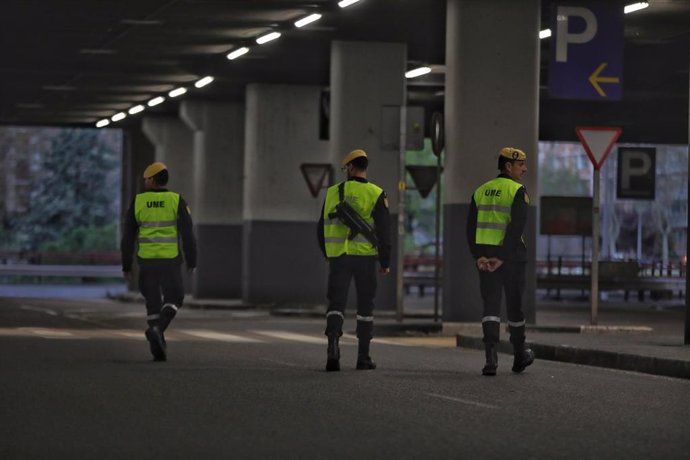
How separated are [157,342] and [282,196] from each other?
2360 cm

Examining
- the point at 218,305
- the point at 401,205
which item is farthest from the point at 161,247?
the point at 218,305

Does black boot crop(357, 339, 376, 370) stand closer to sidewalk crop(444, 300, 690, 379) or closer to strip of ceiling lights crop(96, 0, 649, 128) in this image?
sidewalk crop(444, 300, 690, 379)

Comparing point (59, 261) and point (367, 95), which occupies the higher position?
point (367, 95)

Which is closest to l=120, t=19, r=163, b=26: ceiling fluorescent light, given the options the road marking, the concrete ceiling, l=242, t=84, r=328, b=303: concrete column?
the concrete ceiling

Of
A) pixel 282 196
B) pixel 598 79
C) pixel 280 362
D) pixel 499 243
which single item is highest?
pixel 598 79

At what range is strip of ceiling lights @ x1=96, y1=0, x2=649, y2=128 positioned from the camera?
1136 inches

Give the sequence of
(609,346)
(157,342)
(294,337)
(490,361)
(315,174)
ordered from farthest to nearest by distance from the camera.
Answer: (315,174) → (294,337) → (609,346) → (157,342) → (490,361)

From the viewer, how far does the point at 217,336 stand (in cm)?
2639

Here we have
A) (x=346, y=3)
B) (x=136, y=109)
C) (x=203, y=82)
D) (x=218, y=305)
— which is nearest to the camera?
(x=346, y=3)

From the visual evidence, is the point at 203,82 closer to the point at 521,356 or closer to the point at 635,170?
the point at 635,170

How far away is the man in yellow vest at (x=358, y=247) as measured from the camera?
17.8m

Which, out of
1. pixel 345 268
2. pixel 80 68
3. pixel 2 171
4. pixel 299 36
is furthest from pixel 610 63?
pixel 2 171

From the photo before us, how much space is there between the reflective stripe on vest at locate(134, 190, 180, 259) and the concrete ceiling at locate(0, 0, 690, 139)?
404 inches

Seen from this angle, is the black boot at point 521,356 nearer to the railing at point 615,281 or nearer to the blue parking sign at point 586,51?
the blue parking sign at point 586,51
